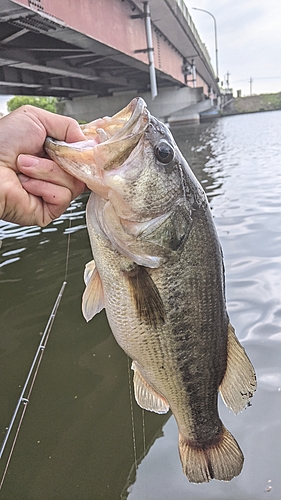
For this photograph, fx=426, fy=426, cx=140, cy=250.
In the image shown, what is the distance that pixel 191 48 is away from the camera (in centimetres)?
2172

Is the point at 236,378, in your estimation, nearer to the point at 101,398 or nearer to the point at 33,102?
the point at 101,398

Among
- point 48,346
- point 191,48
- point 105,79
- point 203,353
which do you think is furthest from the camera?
point 191,48

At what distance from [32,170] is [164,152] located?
2.08ft

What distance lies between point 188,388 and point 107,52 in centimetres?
1043

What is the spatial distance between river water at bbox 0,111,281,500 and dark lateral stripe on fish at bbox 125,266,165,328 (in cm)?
181

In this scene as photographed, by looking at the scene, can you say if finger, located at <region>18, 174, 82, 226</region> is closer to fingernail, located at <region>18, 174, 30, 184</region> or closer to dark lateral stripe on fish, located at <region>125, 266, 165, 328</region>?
fingernail, located at <region>18, 174, 30, 184</region>

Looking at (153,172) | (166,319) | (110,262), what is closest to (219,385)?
(166,319)

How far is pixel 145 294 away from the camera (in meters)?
2.10

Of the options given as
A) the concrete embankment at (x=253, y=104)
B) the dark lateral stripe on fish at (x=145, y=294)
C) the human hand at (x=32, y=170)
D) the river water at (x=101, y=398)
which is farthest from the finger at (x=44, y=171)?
the concrete embankment at (x=253, y=104)

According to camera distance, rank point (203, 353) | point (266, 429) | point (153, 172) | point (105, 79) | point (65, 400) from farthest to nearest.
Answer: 1. point (105, 79)
2. point (65, 400)
3. point (266, 429)
4. point (203, 353)
5. point (153, 172)

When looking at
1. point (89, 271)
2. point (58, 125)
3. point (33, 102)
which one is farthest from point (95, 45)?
point (33, 102)

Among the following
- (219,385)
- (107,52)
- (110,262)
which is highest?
(107,52)

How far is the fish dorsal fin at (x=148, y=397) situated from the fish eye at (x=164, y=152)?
4.06 feet

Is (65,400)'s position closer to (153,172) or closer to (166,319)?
(166,319)
